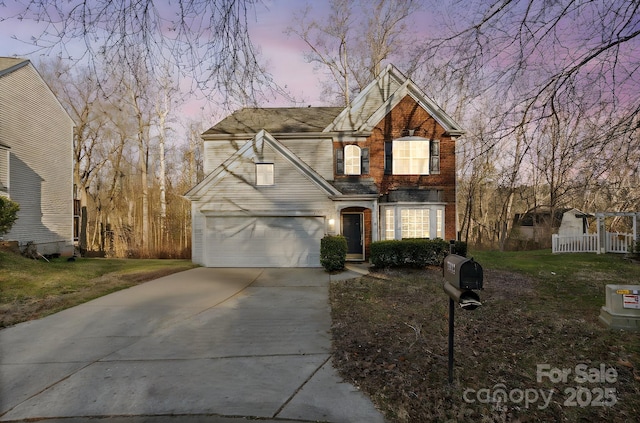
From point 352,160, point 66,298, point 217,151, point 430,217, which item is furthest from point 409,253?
point 66,298

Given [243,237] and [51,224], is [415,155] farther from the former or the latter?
[51,224]

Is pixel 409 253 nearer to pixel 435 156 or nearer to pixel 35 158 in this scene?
pixel 435 156

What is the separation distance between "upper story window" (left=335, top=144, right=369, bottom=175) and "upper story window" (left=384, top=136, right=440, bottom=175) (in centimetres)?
110

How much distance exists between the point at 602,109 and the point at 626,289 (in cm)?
376

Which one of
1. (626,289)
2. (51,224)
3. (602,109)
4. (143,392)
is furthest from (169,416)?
(51,224)

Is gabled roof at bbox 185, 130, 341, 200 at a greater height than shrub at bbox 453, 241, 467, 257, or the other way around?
gabled roof at bbox 185, 130, 341, 200

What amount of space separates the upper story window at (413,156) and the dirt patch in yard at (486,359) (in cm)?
871

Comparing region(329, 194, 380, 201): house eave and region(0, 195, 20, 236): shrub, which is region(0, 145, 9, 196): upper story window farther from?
region(329, 194, 380, 201): house eave

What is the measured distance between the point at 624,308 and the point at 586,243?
1626 centimetres

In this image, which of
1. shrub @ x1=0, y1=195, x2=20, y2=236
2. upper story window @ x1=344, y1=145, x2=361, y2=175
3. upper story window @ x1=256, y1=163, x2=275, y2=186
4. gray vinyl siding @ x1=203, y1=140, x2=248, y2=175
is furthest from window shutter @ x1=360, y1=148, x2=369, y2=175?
shrub @ x1=0, y1=195, x2=20, y2=236

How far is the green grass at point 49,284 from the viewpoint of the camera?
8000 mm

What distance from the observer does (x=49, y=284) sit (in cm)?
1047

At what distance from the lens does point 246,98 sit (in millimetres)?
4094

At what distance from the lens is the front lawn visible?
12.3 feet
